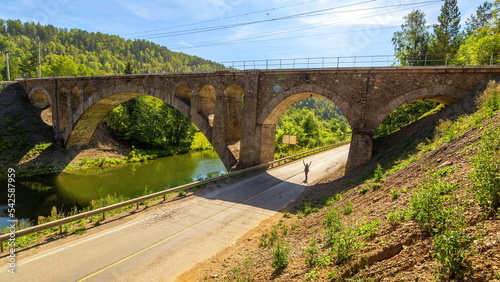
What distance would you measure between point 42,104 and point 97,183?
24164 millimetres

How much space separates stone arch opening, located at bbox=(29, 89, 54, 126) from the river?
14.0 meters

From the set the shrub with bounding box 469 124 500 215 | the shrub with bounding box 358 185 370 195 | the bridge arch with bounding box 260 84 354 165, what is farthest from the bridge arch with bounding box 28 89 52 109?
the shrub with bounding box 469 124 500 215

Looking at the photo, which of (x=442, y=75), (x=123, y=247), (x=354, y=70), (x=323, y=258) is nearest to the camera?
(x=323, y=258)

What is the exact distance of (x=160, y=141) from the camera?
42.0 meters

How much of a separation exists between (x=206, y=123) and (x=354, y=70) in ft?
42.7

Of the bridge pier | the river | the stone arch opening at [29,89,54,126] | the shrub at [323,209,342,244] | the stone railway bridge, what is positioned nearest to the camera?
the shrub at [323,209,342,244]

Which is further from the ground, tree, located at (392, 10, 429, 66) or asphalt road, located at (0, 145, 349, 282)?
tree, located at (392, 10, 429, 66)

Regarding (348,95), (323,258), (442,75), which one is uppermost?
(442,75)

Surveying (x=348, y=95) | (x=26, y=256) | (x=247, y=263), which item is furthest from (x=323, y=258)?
(x=348, y=95)

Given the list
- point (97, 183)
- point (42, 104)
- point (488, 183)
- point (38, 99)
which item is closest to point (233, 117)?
point (97, 183)

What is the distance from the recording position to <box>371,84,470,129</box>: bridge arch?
13.4 meters

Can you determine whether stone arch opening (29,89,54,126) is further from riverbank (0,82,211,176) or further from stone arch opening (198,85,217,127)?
stone arch opening (198,85,217,127)

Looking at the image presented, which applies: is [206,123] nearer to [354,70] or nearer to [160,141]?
[354,70]

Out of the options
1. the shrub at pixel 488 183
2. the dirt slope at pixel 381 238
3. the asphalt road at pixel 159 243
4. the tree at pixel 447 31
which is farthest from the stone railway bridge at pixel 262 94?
the tree at pixel 447 31
